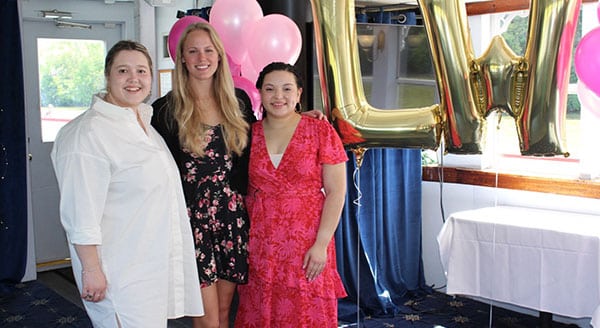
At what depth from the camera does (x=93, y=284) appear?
154 centimetres

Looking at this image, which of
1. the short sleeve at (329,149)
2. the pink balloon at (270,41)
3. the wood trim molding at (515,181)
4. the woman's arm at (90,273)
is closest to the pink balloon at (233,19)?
the pink balloon at (270,41)

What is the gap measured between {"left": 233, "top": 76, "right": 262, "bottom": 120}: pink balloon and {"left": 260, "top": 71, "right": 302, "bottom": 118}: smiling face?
0.52 meters

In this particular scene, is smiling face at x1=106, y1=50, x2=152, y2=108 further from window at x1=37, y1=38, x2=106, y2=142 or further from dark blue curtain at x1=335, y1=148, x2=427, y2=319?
window at x1=37, y1=38, x2=106, y2=142

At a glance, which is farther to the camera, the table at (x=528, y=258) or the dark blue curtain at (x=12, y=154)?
the dark blue curtain at (x=12, y=154)

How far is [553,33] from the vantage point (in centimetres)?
121

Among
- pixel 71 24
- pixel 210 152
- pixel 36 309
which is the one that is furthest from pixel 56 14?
pixel 210 152

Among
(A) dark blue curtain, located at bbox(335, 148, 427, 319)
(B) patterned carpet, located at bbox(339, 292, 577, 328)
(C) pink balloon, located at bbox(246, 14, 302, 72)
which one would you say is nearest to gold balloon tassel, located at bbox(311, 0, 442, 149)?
(C) pink balloon, located at bbox(246, 14, 302, 72)

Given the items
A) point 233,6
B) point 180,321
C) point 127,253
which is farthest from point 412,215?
point 127,253

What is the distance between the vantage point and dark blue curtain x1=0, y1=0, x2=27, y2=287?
13.0 ft

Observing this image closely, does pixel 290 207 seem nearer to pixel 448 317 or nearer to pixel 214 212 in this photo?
pixel 214 212

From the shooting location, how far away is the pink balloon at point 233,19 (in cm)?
238

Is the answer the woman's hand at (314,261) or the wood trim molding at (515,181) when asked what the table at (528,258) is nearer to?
the wood trim molding at (515,181)

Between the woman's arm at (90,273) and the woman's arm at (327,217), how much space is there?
2.01 ft

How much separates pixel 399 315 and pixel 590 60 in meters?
2.35
